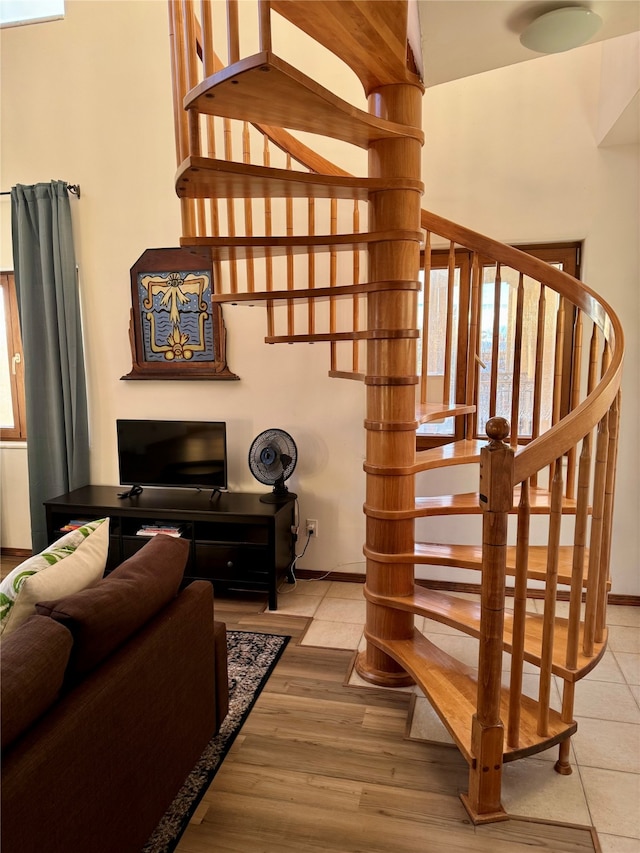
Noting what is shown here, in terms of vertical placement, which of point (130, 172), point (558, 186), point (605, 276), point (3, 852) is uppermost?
point (130, 172)

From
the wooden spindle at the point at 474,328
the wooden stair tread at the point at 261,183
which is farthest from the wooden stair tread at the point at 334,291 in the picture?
the wooden spindle at the point at 474,328

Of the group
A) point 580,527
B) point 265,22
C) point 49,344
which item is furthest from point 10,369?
point 580,527

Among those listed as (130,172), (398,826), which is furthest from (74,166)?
(398,826)

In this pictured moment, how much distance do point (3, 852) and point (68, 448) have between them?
302cm

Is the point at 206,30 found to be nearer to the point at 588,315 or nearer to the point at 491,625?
the point at 588,315

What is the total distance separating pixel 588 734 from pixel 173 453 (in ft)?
8.64

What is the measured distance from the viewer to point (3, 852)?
104cm

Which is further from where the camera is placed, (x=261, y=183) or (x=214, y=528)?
(x=214, y=528)

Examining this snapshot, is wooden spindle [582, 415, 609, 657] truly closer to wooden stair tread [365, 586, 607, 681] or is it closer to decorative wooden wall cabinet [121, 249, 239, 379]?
wooden stair tread [365, 586, 607, 681]

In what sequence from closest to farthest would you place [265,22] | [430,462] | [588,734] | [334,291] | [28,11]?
[265,22] → [588,734] → [334,291] → [430,462] → [28,11]

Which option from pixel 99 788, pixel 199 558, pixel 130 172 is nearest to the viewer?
pixel 99 788

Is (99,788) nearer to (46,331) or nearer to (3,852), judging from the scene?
(3,852)

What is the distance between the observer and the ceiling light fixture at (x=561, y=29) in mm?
1971

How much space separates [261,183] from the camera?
200 centimetres
